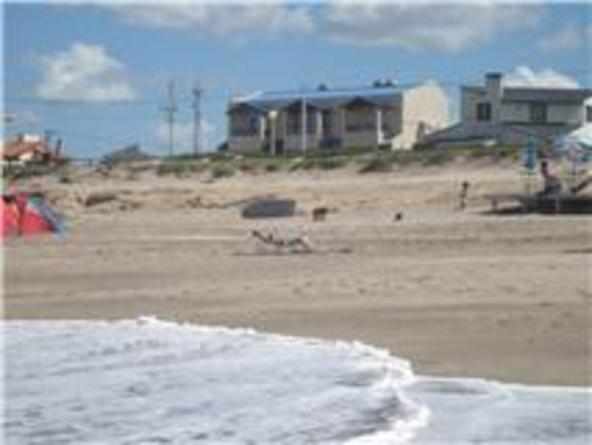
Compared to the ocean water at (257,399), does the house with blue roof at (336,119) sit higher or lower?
higher

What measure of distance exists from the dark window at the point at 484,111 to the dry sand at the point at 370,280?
125ft

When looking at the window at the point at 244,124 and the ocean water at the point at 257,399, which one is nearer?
the ocean water at the point at 257,399

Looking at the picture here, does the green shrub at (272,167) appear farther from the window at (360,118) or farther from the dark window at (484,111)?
the dark window at (484,111)

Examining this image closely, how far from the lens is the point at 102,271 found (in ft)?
63.5

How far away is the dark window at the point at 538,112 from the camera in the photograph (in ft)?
231

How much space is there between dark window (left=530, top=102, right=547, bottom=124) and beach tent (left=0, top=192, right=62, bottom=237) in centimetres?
4491

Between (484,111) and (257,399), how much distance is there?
209 feet

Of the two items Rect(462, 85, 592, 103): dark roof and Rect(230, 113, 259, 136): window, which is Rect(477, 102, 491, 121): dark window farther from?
Rect(230, 113, 259, 136): window

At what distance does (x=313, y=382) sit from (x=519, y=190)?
24.5 meters

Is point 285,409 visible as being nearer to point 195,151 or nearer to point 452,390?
point 452,390

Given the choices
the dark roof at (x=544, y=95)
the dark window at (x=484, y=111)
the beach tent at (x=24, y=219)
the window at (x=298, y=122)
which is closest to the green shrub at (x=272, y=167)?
the beach tent at (x=24, y=219)

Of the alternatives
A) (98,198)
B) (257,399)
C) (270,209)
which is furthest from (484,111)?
(257,399)

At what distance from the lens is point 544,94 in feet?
231

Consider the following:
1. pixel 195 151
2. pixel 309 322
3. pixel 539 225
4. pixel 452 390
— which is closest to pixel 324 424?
pixel 452 390
